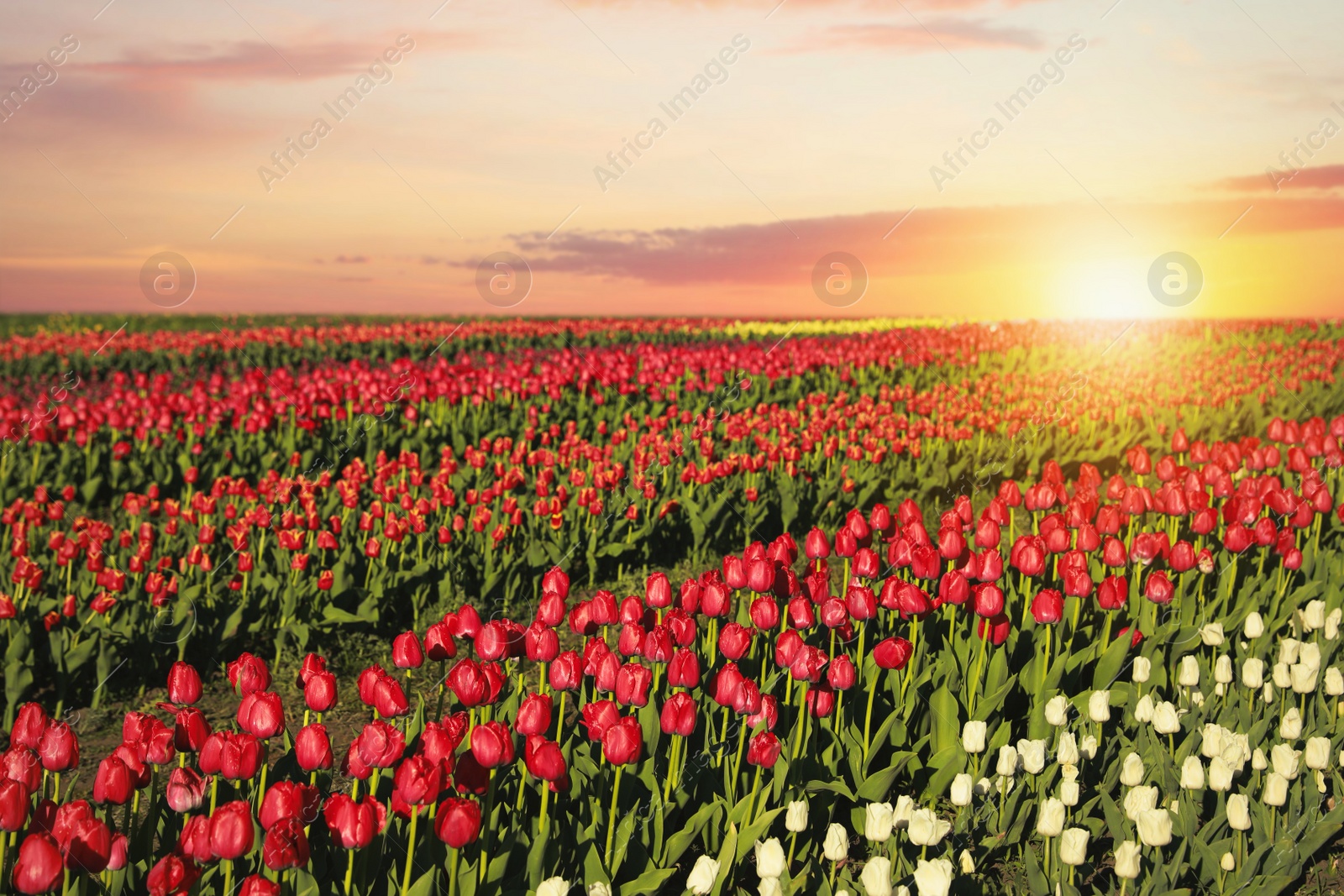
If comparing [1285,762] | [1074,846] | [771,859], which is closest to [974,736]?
[1074,846]

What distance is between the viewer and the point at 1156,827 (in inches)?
117

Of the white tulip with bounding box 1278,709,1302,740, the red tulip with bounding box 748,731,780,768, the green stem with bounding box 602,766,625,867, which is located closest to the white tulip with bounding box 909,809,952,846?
the red tulip with bounding box 748,731,780,768

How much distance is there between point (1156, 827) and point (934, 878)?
2.74ft

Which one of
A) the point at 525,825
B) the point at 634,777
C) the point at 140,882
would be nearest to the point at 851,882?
the point at 634,777

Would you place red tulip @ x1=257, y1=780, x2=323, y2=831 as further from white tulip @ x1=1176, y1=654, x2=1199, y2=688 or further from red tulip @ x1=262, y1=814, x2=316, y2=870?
white tulip @ x1=1176, y1=654, x2=1199, y2=688

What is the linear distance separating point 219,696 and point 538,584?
1.98 meters

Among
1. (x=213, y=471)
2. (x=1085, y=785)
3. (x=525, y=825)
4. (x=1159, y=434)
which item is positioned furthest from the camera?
(x=1159, y=434)

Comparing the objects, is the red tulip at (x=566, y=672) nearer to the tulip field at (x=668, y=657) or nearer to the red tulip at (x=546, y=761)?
the tulip field at (x=668, y=657)

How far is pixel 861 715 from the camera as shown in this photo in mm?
4020

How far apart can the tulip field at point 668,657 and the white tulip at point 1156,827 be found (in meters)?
0.04

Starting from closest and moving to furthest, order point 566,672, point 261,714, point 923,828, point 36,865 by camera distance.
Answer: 1. point 36,865
2. point 261,714
3. point 923,828
4. point 566,672

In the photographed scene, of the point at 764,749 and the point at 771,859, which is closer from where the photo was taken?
the point at 771,859

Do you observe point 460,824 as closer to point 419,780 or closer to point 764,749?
point 419,780

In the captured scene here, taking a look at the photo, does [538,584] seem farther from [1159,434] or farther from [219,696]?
[1159,434]
